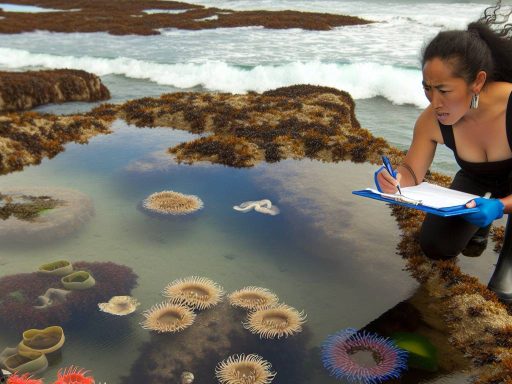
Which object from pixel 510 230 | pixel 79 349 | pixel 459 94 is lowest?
pixel 79 349

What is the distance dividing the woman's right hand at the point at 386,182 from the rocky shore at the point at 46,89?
13042 mm

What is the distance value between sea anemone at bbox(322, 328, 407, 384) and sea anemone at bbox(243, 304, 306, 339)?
1.16 feet

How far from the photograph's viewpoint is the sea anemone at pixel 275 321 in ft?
14.3

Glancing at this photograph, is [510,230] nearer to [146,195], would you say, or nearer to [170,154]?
[146,195]

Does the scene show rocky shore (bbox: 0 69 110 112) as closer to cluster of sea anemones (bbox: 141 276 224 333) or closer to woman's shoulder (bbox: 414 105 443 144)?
cluster of sea anemones (bbox: 141 276 224 333)

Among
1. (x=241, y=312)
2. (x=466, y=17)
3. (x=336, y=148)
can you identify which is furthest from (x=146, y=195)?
(x=466, y=17)

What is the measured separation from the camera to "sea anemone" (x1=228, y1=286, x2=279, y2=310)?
4.74 metres

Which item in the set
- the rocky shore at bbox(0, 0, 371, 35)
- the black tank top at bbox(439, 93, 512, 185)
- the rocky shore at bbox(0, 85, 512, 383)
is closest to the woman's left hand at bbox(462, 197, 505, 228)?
the black tank top at bbox(439, 93, 512, 185)

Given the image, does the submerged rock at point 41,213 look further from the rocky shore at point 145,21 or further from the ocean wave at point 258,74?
the rocky shore at point 145,21

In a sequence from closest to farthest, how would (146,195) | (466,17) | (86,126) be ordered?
(146,195) < (86,126) < (466,17)

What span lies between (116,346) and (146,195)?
11.4ft

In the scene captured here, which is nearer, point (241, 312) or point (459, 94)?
point (459, 94)

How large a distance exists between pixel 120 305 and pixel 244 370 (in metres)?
1.54

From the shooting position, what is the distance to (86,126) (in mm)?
10797
